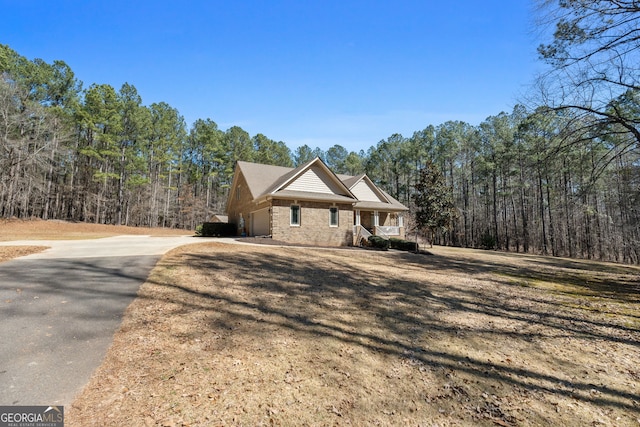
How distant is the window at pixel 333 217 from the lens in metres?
20.1

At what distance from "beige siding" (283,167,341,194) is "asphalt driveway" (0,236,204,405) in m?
12.0

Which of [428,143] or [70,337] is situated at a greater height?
[428,143]

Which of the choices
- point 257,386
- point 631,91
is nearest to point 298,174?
point 631,91

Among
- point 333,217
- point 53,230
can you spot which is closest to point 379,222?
point 333,217

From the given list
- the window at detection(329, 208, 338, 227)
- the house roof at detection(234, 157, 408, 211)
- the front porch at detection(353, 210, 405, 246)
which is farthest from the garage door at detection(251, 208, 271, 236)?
the front porch at detection(353, 210, 405, 246)

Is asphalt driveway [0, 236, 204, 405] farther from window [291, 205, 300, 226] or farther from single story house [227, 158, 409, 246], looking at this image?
window [291, 205, 300, 226]

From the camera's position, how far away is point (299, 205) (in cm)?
1922

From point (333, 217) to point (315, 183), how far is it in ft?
8.92

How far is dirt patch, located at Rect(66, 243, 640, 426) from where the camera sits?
121 inches

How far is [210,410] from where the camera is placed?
2.91m

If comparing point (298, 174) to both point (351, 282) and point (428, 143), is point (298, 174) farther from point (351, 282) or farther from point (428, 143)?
point (428, 143)

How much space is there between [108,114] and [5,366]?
131ft

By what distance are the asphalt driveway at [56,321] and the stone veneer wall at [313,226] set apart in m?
10.1

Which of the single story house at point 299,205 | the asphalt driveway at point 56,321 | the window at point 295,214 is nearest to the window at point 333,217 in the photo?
the single story house at point 299,205
